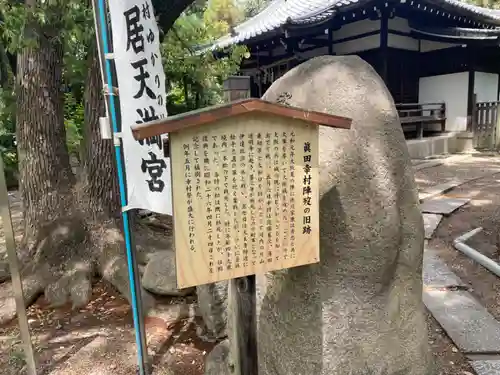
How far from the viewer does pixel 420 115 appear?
1334 cm

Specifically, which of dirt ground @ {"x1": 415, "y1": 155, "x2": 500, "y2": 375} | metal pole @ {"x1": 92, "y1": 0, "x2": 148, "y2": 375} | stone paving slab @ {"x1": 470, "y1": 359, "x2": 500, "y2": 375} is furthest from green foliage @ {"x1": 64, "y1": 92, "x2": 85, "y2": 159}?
stone paving slab @ {"x1": 470, "y1": 359, "x2": 500, "y2": 375}

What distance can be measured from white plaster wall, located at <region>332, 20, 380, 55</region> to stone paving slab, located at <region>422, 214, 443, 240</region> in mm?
7296

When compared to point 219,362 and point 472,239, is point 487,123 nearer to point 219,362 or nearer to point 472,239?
point 472,239

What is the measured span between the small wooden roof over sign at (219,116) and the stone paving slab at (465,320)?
2.32 meters

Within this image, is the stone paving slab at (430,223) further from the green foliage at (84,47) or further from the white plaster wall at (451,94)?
the white plaster wall at (451,94)

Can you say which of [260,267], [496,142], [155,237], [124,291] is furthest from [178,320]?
[496,142]

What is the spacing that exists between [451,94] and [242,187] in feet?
44.4

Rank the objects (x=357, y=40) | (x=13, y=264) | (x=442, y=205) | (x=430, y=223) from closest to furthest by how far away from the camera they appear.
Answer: (x=13, y=264) → (x=430, y=223) → (x=442, y=205) → (x=357, y=40)

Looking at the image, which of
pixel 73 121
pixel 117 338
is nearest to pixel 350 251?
pixel 117 338

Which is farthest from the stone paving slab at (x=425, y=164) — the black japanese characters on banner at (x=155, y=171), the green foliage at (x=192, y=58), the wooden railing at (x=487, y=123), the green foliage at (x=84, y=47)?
the black japanese characters on banner at (x=155, y=171)

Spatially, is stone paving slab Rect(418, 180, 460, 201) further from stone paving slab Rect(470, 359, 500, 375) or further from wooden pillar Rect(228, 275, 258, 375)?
wooden pillar Rect(228, 275, 258, 375)

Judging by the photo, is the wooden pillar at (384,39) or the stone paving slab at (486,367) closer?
the stone paving slab at (486,367)

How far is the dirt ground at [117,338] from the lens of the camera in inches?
126

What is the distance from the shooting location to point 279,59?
1437cm
